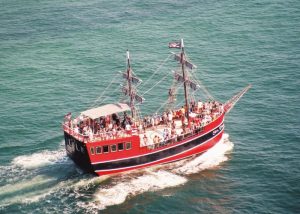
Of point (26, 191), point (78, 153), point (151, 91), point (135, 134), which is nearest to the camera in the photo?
point (26, 191)

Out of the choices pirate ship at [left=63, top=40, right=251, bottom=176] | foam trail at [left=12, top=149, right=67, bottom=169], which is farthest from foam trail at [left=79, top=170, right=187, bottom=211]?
foam trail at [left=12, top=149, right=67, bottom=169]

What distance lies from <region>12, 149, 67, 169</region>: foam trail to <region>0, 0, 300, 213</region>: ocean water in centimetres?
14

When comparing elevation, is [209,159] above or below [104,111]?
below

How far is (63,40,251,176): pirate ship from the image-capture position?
254ft

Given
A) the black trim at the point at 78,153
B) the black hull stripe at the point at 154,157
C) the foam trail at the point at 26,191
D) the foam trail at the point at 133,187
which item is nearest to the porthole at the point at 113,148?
the black hull stripe at the point at 154,157

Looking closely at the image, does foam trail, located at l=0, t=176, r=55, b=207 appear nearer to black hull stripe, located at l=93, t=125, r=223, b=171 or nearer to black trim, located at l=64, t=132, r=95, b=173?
black trim, located at l=64, t=132, r=95, b=173

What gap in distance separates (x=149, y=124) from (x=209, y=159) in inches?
393

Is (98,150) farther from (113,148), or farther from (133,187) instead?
(133,187)

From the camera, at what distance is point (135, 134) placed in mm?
78938

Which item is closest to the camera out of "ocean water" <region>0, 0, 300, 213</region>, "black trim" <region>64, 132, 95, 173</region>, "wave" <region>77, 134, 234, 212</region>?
"wave" <region>77, 134, 234, 212</region>

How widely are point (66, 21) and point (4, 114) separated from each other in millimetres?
50395

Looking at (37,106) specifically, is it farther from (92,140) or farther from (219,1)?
(219,1)

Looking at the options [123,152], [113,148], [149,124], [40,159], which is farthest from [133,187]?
[40,159]

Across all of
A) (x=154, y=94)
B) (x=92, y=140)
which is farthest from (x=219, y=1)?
(x=92, y=140)
